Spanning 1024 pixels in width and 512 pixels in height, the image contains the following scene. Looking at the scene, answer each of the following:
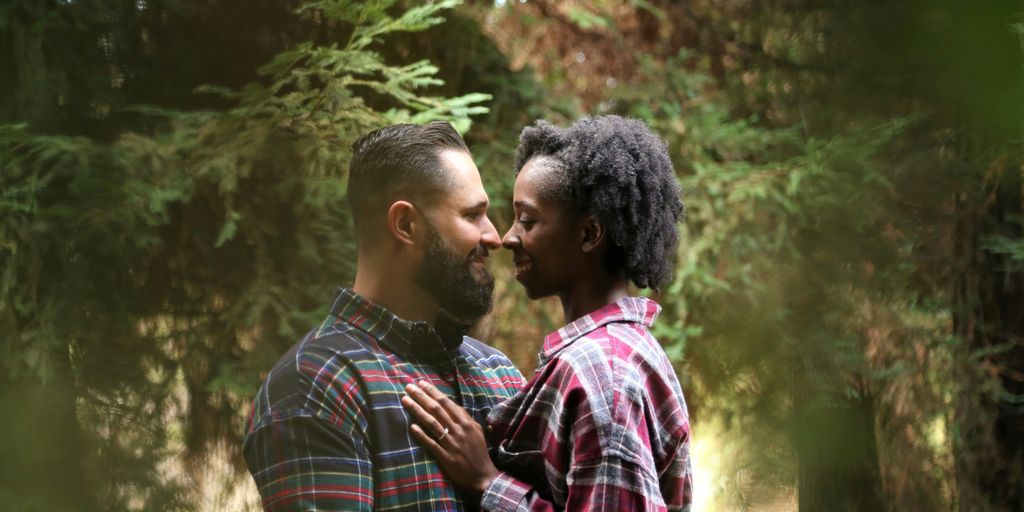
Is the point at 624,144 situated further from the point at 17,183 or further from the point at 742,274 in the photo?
the point at 742,274

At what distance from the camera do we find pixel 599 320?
68.4 inches

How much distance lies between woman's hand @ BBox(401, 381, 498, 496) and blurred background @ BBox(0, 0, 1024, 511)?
1416mm

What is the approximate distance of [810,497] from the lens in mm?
4832

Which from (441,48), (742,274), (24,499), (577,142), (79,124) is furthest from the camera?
(742,274)

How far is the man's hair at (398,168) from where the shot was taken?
5.90 feet

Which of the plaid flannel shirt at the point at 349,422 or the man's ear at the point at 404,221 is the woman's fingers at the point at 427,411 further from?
the man's ear at the point at 404,221

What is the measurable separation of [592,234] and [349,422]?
555 mm

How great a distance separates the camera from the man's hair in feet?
5.90

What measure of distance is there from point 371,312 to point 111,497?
5.92 feet

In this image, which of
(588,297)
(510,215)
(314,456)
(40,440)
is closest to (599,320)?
(588,297)

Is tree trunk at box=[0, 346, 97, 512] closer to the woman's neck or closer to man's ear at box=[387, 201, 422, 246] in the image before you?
man's ear at box=[387, 201, 422, 246]

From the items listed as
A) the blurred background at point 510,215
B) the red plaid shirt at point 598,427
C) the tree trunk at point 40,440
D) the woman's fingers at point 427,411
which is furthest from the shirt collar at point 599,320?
the tree trunk at point 40,440

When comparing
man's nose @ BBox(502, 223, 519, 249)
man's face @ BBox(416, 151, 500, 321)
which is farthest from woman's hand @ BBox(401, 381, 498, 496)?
man's nose @ BBox(502, 223, 519, 249)

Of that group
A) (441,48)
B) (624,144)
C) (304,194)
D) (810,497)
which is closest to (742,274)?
(810,497)
